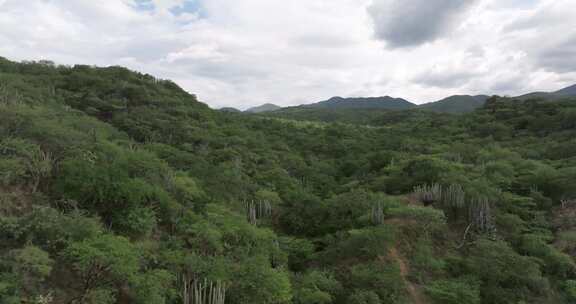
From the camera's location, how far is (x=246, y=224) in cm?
1878

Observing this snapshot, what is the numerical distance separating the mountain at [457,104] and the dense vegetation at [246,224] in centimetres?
13126

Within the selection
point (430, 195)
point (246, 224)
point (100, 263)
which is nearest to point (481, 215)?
point (430, 195)

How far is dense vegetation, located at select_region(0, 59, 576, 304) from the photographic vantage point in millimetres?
12414

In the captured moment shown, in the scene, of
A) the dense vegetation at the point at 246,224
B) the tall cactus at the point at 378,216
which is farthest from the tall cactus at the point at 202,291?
the tall cactus at the point at 378,216

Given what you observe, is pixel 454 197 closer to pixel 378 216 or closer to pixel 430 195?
pixel 430 195

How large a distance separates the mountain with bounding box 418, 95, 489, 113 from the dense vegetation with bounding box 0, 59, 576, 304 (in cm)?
13126

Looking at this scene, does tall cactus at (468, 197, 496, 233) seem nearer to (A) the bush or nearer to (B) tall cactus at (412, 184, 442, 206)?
(B) tall cactus at (412, 184, 442, 206)

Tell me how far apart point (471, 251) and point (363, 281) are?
6.77m

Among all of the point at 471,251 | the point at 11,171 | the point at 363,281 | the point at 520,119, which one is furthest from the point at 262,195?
the point at 520,119

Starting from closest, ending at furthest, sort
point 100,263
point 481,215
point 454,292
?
1. point 100,263
2. point 454,292
3. point 481,215

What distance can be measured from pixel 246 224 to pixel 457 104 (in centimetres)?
16796

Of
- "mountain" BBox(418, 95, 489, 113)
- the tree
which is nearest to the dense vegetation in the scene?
the tree

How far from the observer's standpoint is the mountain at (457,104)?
515 feet

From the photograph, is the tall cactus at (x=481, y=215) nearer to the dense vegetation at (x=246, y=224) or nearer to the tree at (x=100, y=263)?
the dense vegetation at (x=246, y=224)
